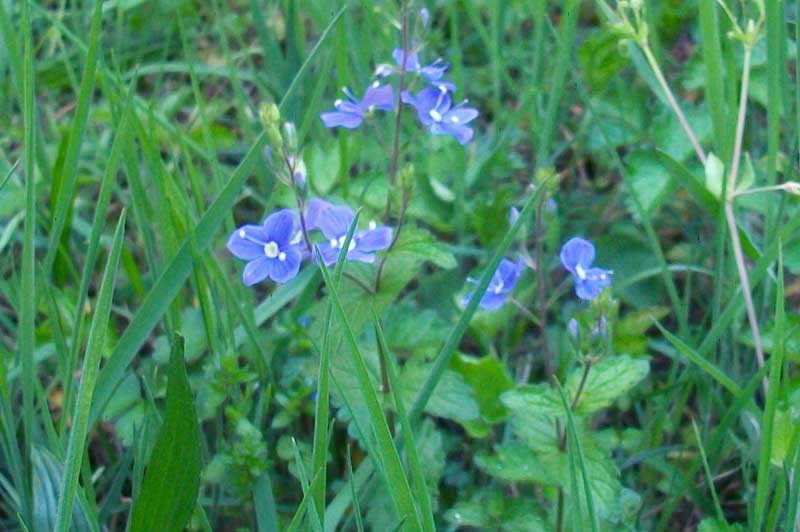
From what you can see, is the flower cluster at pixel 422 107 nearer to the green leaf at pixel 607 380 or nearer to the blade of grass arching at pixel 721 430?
the green leaf at pixel 607 380

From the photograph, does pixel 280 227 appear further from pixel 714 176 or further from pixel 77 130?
pixel 714 176

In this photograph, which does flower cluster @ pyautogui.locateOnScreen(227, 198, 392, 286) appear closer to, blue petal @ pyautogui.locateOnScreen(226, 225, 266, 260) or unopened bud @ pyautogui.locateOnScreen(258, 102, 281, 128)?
blue petal @ pyautogui.locateOnScreen(226, 225, 266, 260)

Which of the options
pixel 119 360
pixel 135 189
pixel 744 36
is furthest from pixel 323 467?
pixel 744 36

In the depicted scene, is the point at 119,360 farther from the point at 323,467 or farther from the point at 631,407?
the point at 631,407

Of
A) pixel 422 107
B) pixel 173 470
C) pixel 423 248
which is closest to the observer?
pixel 173 470

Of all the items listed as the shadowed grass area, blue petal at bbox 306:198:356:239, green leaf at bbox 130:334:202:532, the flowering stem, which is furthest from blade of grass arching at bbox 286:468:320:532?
the flowering stem

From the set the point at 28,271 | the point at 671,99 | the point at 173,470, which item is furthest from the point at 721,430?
the point at 28,271
